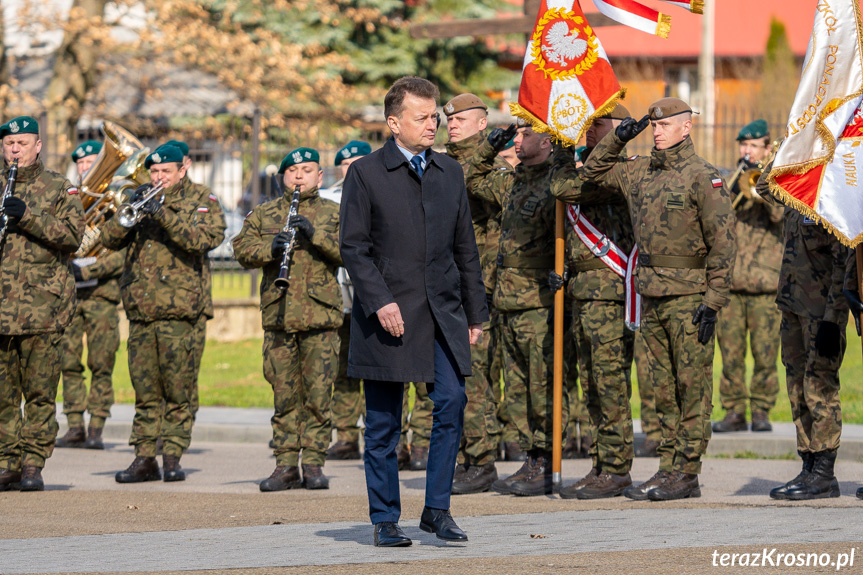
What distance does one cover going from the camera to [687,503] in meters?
8.16

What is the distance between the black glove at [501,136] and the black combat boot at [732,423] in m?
4.17

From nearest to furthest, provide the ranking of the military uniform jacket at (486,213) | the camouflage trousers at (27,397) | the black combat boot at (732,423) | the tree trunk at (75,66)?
the camouflage trousers at (27,397) < the military uniform jacket at (486,213) < the black combat boot at (732,423) < the tree trunk at (75,66)

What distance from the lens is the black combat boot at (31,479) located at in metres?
9.08

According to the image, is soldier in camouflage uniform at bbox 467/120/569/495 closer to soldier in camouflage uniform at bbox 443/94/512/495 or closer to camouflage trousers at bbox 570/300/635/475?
soldier in camouflage uniform at bbox 443/94/512/495

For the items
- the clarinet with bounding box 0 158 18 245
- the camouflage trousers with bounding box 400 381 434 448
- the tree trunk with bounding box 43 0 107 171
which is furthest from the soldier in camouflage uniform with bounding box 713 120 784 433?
the tree trunk with bounding box 43 0 107 171

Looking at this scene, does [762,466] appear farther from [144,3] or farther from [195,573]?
[144,3]

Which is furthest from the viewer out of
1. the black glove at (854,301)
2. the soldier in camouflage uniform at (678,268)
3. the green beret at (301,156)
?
the green beret at (301,156)

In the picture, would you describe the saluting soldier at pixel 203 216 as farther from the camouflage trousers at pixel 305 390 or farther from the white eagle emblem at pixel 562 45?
the white eagle emblem at pixel 562 45

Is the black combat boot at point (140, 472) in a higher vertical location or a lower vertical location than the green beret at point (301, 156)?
lower

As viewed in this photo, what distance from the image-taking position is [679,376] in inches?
331

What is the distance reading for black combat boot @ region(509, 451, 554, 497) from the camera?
8742 millimetres

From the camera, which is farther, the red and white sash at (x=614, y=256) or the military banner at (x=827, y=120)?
the red and white sash at (x=614, y=256)

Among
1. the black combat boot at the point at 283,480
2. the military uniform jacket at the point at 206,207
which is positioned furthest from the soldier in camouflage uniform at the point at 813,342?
the military uniform jacket at the point at 206,207

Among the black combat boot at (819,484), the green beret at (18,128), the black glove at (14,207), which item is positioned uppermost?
the green beret at (18,128)
